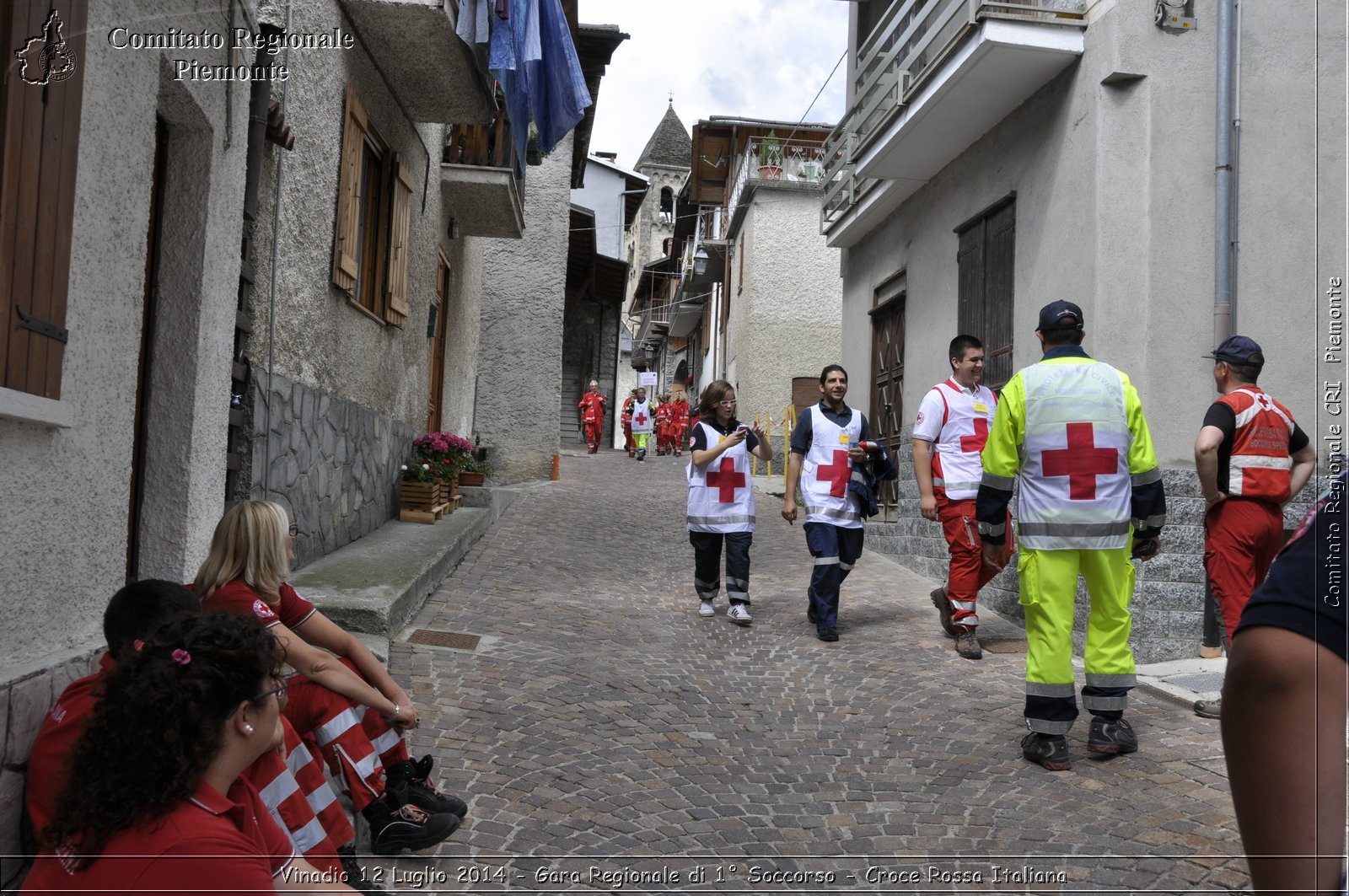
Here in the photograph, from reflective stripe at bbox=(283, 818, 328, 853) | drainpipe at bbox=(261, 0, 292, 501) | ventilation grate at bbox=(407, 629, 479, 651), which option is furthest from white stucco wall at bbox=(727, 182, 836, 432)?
reflective stripe at bbox=(283, 818, 328, 853)

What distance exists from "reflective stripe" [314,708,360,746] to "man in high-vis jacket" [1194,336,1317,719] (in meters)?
4.06

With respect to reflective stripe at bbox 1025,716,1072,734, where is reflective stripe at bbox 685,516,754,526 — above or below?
above

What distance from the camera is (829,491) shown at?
7285 mm

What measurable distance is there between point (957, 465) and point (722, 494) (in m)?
1.69

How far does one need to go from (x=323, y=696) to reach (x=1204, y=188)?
261 inches

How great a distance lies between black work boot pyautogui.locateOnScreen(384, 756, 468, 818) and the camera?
358 cm

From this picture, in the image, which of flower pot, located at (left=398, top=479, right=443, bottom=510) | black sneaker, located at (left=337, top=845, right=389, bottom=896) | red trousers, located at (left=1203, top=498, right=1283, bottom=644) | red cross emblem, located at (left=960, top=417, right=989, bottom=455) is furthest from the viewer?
flower pot, located at (left=398, top=479, right=443, bottom=510)

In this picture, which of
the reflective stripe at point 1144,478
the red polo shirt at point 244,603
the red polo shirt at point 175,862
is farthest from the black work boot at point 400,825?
the reflective stripe at point 1144,478

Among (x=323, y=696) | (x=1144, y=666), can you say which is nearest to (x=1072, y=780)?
(x=1144, y=666)

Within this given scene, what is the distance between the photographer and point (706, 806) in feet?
13.4

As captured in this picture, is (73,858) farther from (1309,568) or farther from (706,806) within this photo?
(706,806)

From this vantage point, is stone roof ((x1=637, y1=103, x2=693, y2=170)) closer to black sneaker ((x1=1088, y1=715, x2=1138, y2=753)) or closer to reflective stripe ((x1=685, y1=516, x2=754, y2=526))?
reflective stripe ((x1=685, y1=516, x2=754, y2=526))

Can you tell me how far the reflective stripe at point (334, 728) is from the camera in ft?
11.0

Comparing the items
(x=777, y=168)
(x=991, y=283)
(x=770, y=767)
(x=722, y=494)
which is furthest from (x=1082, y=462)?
(x=777, y=168)
